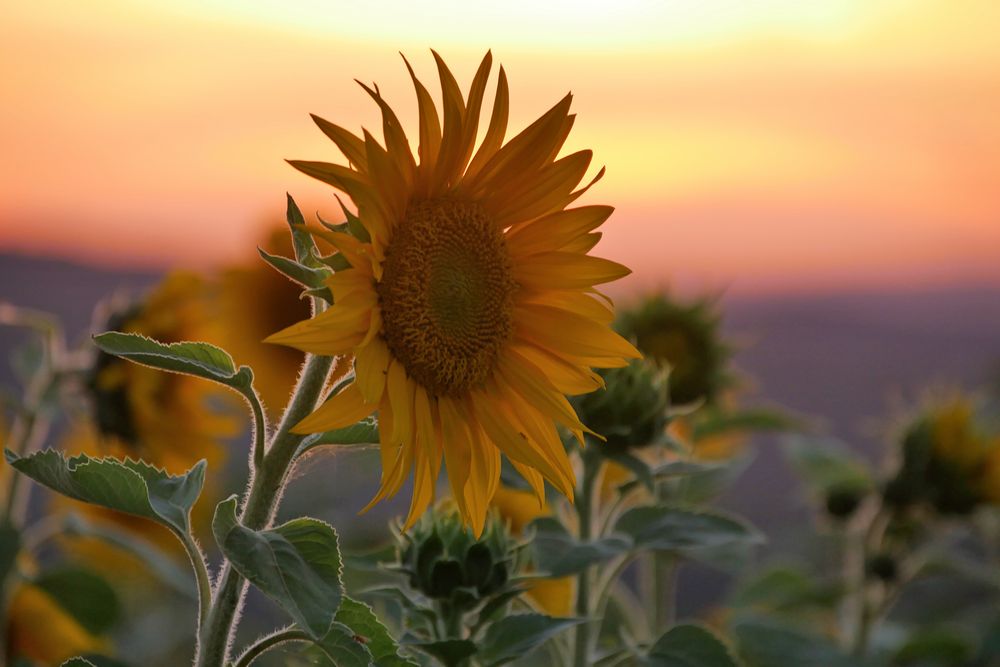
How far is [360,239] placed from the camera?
0.99 meters

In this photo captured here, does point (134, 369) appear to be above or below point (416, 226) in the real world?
below

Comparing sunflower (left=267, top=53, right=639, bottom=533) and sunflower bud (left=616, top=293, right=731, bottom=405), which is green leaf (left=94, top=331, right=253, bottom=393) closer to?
sunflower (left=267, top=53, right=639, bottom=533)

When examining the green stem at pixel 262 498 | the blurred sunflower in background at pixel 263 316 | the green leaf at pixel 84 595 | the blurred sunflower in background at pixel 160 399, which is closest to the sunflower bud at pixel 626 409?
the green stem at pixel 262 498

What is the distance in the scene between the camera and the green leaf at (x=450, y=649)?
1.06 meters

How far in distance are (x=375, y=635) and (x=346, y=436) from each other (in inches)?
5.8

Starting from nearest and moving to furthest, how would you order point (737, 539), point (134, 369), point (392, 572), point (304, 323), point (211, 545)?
point (304, 323)
point (392, 572)
point (737, 539)
point (134, 369)
point (211, 545)

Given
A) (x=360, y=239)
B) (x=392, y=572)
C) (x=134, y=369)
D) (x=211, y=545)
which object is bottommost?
(x=211, y=545)

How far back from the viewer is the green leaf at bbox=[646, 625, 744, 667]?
4.18ft

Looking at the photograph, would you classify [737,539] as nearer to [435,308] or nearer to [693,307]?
[435,308]

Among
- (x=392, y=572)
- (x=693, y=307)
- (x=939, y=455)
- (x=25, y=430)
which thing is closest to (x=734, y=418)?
(x=693, y=307)

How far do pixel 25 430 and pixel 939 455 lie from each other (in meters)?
1.33

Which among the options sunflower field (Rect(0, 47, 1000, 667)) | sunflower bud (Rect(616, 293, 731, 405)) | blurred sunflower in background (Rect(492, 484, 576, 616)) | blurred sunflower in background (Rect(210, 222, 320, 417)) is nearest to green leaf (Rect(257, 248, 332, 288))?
sunflower field (Rect(0, 47, 1000, 667))

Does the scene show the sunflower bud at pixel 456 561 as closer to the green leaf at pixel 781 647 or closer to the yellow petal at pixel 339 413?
the yellow petal at pixel 339 413

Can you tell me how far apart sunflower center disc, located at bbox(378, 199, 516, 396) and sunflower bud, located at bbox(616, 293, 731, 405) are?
872 millimetres
